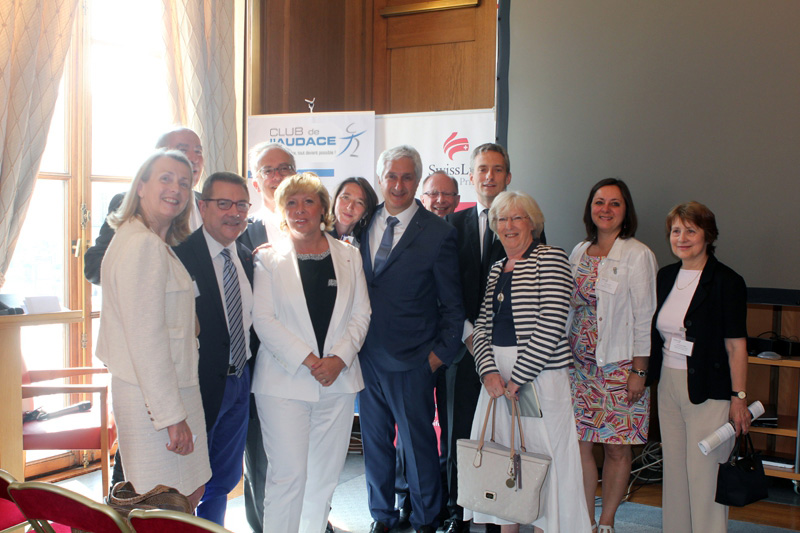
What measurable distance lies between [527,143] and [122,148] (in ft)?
9.05

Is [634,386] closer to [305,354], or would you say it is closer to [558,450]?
[558,450]

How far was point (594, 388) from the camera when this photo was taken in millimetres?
2824

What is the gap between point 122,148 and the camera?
438cm

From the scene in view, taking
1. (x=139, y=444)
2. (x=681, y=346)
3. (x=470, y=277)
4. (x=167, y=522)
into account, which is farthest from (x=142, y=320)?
(x=681, y=346)

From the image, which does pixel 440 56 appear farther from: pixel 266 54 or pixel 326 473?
pixel 326 473

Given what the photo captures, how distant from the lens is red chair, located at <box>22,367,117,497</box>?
9.93 feet

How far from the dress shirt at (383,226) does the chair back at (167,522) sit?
65.5 inches

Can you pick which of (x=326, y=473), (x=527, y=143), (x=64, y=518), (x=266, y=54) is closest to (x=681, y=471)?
(x=326, y=473)

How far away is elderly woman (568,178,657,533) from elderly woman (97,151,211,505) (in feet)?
5.34

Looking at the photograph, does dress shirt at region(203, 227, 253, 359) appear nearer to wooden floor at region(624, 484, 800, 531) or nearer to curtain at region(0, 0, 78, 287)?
curtain at region(0, 0, 78, 287)

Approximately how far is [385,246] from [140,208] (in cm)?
116

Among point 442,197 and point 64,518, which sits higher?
point 442,197

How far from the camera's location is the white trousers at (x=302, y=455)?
2.44 metres

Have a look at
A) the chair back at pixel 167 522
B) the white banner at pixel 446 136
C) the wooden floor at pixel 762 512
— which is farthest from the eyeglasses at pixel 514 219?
the wooden floor at pixel 762 512
